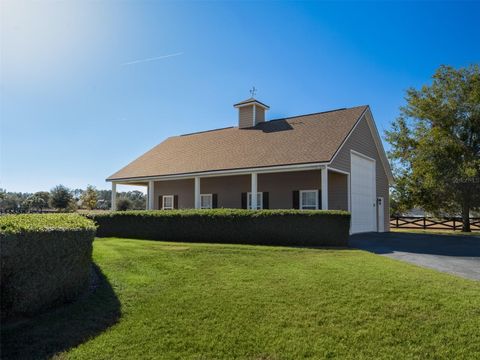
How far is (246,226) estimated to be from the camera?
13.6m

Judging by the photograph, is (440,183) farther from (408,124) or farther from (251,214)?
(251,214)

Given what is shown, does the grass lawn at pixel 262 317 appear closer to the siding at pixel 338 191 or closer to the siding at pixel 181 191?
the siding at pixel 338 191

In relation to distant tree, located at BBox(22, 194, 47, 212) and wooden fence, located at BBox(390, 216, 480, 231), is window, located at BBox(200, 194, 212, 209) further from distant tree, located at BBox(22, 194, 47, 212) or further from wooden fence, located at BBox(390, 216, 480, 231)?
distant tree, located at BBox(22, 194, 47, 212)

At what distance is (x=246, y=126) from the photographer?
79.5 feet

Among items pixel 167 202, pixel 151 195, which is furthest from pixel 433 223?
pixel 151 195

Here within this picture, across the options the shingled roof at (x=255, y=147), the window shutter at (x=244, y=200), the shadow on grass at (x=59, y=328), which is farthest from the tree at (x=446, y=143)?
the shadow on grass at (x=59, y=328)

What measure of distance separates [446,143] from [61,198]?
46.6 metres

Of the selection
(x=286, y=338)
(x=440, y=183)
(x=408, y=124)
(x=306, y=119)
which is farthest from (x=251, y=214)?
(x=408, y=124)

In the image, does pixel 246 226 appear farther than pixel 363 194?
No

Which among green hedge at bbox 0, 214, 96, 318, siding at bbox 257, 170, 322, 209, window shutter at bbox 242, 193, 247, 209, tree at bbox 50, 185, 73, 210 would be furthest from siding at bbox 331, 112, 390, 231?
tree at bbox 50, 185, 73, 210

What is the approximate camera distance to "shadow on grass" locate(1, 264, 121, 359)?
4.80 metres

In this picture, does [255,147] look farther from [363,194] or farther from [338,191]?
[363,194]

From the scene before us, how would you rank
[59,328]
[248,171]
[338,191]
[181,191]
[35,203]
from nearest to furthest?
[59,328] < [248,171] < [338,191] < [181,191] < [35,203]

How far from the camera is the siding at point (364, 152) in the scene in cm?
1769
